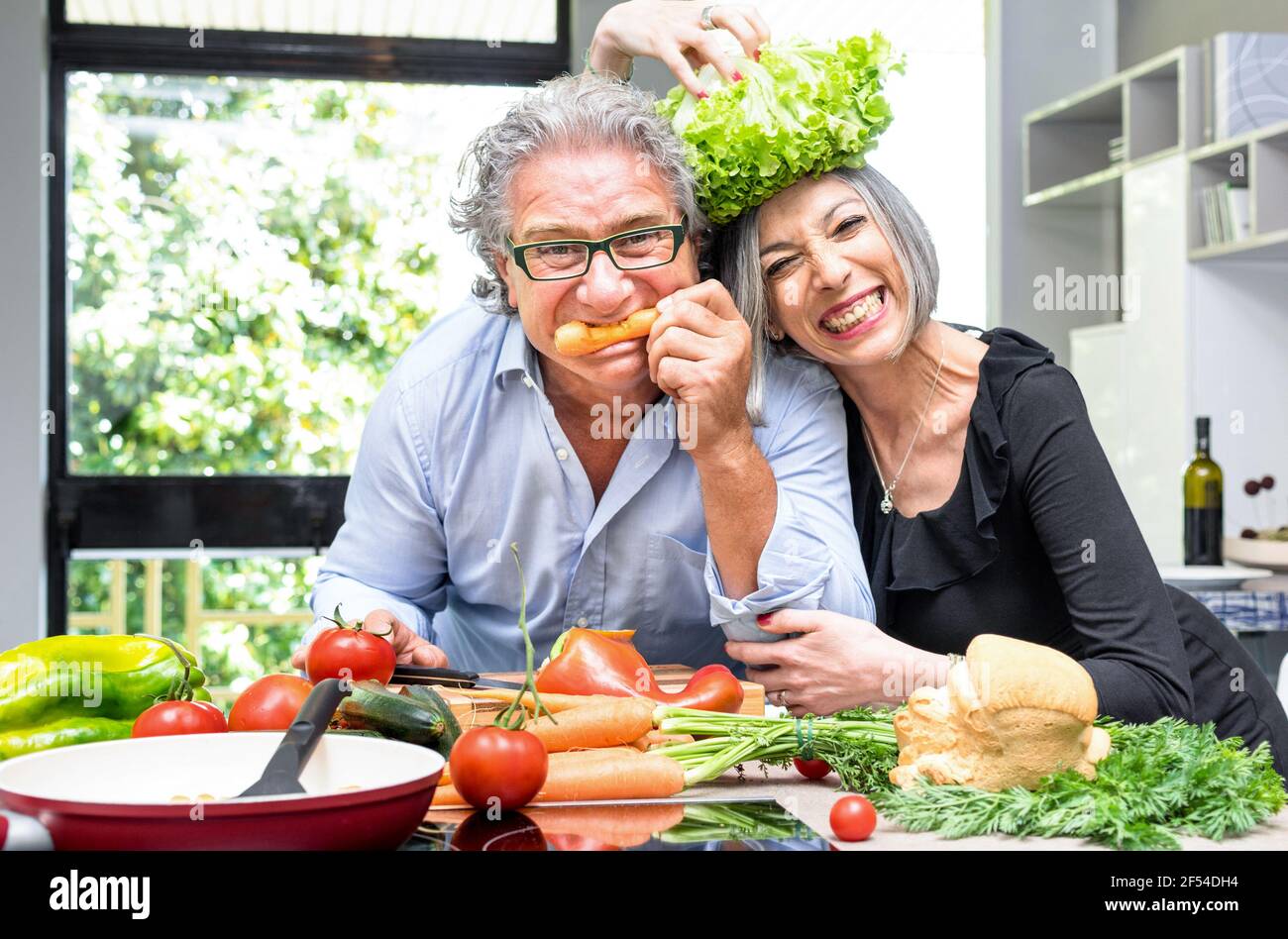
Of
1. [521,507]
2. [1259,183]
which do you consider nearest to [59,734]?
[521,507]

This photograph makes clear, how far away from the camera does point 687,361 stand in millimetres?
1485

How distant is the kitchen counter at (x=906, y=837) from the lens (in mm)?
915

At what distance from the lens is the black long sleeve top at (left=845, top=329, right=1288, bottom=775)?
147 centimetres

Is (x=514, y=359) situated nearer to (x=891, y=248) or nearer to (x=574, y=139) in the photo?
(x=574, y=139)

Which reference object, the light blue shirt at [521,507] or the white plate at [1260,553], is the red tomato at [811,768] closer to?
the light blue shirt at [521,507]

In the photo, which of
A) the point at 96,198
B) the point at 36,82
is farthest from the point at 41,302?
the point at 36,82

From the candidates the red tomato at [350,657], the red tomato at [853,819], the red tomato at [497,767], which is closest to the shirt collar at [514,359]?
the red tomato at [350,657]

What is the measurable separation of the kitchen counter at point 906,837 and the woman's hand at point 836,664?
0.27m

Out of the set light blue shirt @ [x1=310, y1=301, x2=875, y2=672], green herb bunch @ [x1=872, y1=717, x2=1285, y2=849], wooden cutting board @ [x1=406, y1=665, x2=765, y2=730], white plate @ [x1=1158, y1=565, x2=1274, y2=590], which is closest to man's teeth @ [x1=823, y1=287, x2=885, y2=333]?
light blue shirt @ [x1=310, y1=301, x2=875, y2=672]

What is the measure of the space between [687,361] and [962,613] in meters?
0.51

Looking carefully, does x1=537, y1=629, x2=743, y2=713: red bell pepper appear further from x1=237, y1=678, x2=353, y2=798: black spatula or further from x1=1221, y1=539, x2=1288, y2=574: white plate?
x1=1221, y1=539, x2=1288, y2=574: white plate

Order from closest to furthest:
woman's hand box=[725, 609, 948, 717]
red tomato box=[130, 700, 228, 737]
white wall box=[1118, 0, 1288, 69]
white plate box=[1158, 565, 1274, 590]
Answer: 1. red tomato box=[130, 700, 228, 737]
2. woman's hand box=[725, 609, 948, 717]
3. white plate box=[1158, 565, 1274, 590]
4. white wall box=[1118, 0, 1288, 69]

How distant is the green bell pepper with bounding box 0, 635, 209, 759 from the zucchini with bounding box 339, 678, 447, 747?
24 cm
